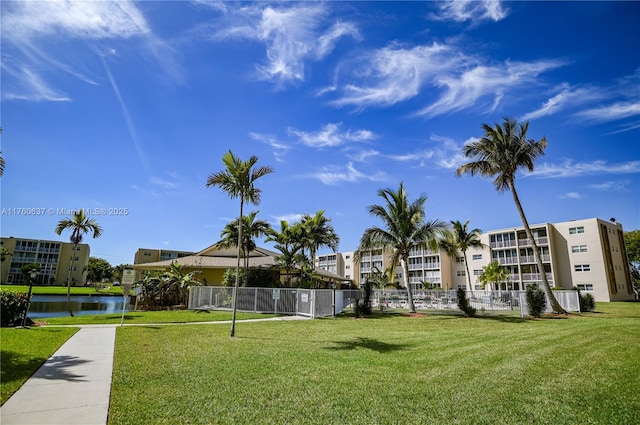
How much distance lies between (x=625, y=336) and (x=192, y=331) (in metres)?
15.0

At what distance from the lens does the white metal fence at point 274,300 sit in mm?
19547

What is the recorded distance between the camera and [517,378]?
21.1 feet

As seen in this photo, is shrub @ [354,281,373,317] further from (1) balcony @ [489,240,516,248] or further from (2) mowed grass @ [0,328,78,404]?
(1) balcony @ [489,240,516,248]

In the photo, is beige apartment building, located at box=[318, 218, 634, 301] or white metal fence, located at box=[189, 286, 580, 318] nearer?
white metal fence, located at box=[189, 286, 580, 318]

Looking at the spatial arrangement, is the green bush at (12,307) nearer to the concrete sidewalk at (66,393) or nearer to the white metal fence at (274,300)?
the concrete sidewalk at (66,393)

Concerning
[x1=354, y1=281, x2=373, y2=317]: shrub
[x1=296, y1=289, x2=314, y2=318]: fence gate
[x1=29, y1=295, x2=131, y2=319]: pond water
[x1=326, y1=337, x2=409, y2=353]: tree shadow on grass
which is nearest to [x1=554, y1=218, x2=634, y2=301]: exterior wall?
[x1=354, y1=281, x2=373, y2=317]: shrub

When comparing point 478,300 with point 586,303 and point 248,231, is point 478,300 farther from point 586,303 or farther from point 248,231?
point 248,231

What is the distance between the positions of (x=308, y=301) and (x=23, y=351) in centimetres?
1325

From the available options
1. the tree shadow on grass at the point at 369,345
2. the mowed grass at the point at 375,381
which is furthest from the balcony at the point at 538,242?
the tree shadow on grass at the point at 369,345

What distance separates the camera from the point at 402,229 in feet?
74.8

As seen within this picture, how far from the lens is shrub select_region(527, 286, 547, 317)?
19.3 meters

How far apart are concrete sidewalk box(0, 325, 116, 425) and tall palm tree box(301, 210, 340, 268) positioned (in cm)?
1848

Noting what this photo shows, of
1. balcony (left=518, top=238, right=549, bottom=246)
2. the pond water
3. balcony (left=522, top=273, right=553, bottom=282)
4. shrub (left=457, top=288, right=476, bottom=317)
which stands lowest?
the pond water

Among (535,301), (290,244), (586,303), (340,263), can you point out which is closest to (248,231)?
(290,244)
